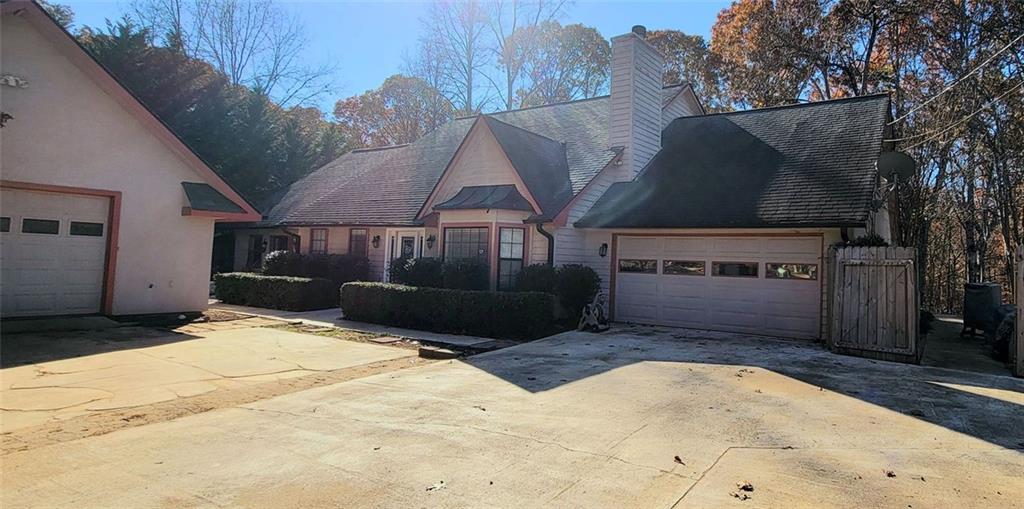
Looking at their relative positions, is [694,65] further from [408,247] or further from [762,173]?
[408,247]

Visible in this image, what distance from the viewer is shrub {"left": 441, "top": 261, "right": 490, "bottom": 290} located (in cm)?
1287

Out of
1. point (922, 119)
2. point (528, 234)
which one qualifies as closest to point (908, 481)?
point (528, 234)

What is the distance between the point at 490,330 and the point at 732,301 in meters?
5.33

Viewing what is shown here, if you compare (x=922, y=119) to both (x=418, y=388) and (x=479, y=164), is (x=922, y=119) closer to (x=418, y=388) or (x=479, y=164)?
(x=479, y=164)

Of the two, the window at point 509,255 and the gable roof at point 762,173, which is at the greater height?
the gable roof at point 762,173

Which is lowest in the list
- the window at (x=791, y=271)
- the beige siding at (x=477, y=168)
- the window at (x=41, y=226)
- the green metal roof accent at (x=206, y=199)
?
the window at (x=791, y=271)

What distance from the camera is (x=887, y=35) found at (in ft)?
66.3

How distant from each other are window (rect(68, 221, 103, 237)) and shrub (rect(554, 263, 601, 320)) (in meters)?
9.90

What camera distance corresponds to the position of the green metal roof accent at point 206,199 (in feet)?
41.0

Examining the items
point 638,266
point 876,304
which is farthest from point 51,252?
point 876,304

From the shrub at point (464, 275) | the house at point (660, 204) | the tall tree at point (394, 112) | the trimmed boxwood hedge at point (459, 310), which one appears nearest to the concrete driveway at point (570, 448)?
the trimmed boxwood hedge at point (459, 310)

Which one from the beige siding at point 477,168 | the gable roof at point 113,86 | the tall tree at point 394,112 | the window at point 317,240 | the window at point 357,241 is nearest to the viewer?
the gable roof at point 113,86

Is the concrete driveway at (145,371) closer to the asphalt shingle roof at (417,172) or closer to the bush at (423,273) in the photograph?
the bush at (423,273)

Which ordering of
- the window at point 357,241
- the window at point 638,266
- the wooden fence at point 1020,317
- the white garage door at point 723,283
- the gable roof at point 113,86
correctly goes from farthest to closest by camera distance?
the window at point 357,241
the window at point 638,266
the white garage door at point 723,283
the gable roof at point 113,86
the wooden fence at point 1020,317
